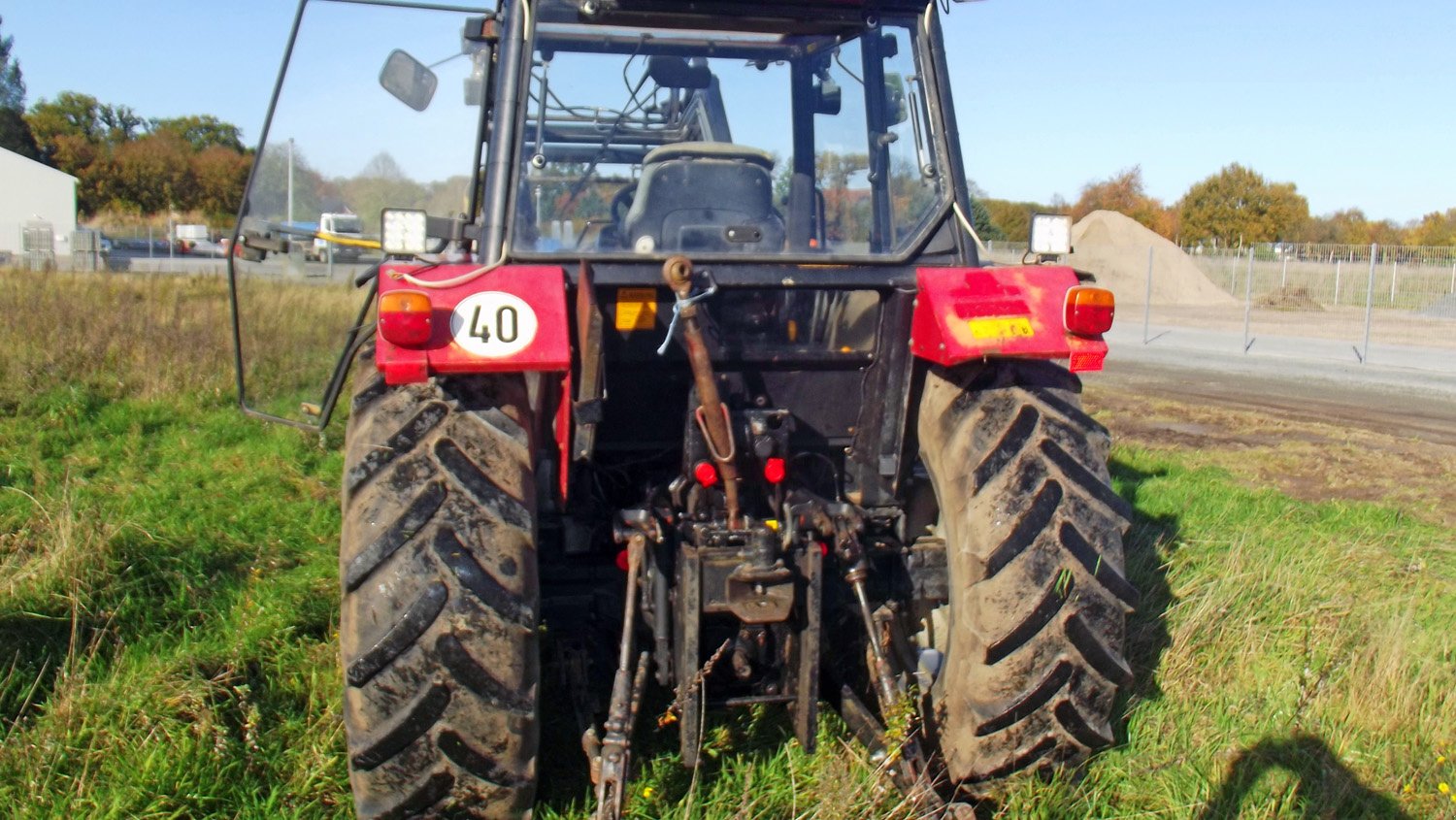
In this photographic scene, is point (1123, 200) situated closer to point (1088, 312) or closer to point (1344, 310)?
point (1344, 310)

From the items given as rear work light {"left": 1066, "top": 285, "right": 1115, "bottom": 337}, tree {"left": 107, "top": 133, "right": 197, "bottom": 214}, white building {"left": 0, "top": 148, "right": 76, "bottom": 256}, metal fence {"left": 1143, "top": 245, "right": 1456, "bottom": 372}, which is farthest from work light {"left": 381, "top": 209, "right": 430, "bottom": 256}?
tree {"left": 107, "top": 133, "right": 197, "bottom": 214}

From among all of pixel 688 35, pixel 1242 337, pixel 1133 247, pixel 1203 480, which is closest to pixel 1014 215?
pixel 1133 247

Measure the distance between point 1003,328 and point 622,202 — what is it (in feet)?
4.03

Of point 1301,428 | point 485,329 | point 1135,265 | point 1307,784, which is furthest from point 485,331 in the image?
point 1135,265

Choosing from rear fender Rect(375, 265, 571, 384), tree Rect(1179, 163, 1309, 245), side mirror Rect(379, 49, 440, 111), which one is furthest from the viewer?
tree Rect(1179, 163, 1309, 245)

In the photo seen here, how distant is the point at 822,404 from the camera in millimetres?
3564

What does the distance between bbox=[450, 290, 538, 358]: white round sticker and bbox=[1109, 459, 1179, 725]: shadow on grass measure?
7.24ft

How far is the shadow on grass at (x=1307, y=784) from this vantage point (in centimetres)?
332

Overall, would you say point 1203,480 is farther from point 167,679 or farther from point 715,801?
point 167,679

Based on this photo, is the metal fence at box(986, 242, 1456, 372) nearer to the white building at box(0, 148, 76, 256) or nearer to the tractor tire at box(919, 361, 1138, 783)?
the tractor tire at box(919, 361, 1138, 783)

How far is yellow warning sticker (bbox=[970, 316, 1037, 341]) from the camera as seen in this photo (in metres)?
3.18

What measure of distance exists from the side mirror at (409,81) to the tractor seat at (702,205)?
72cm

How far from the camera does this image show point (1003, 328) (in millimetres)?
3215

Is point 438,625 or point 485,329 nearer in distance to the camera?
point 438,625
